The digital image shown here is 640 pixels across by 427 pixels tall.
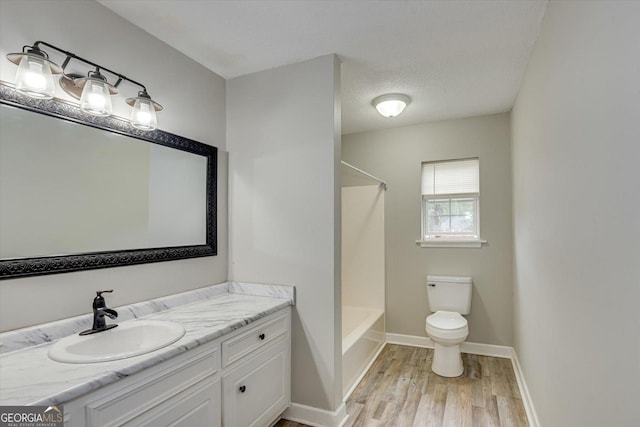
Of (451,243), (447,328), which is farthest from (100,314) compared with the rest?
(451,243)

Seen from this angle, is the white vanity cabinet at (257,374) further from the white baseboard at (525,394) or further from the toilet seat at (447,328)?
the white baseboard at (525,394)

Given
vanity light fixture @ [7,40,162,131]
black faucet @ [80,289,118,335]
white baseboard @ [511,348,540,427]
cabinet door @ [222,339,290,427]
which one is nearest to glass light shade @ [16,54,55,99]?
vanity light fixture @ [7,40,162,131]

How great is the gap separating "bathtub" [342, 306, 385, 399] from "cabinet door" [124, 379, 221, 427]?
1136 mm

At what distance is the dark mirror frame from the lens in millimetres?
1364

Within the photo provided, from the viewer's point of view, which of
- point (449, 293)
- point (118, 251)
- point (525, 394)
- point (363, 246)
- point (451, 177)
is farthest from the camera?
point (363, 246)

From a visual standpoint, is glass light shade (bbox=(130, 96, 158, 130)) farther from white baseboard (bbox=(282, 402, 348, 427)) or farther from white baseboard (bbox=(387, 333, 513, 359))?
white baseboard (bbox=(387, 333, 513, 359))

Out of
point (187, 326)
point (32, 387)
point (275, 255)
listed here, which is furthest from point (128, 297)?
point (275, 255)

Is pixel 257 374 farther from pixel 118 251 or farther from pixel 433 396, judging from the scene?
pixel 433 396

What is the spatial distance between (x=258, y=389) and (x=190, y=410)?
52cm

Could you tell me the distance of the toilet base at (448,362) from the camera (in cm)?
283

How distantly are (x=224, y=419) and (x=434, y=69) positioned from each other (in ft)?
8.52

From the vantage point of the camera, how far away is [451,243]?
3.41 meters

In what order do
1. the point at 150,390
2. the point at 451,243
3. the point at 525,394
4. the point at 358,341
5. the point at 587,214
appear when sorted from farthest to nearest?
1. the point at 451,243
2. the point at 358,341
3. the point at 525,394
4. the point at 150,390
5. the point at 587,214

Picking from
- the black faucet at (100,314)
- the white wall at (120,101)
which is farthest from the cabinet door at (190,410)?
the white wall at (120,101)
